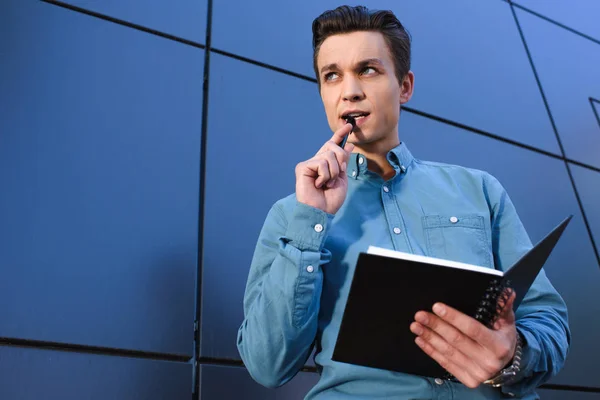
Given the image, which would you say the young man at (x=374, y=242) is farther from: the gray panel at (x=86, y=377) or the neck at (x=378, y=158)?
the gray panel at (x=86, y=377)

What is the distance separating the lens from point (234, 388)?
5.00 ft

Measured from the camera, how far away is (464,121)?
258 cm

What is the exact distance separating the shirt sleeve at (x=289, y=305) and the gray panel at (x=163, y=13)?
1167 millimetres

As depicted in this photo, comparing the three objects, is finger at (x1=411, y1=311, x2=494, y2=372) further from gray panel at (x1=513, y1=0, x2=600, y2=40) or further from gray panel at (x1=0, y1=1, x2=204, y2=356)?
gray panel at (x1=513, y1=0, x2=600, y2=40)

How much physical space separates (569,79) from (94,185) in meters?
2.77

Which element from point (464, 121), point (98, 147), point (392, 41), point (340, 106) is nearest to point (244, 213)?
point (98, 147)

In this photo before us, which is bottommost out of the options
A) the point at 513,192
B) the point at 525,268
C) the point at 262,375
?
the point at 262,375

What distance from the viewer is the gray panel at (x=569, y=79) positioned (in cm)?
300

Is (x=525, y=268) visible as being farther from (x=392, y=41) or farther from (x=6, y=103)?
(x=6, y=103)

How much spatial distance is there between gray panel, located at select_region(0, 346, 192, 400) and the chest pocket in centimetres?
72

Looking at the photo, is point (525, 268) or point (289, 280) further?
point (289, 280)

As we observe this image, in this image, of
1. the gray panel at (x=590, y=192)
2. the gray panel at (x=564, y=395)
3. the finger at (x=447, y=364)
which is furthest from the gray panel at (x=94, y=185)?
the gray panel at (x=590, y=192)

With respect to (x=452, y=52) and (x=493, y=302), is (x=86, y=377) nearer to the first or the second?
(x=493, y=302)

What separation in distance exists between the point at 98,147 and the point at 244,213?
47cm
